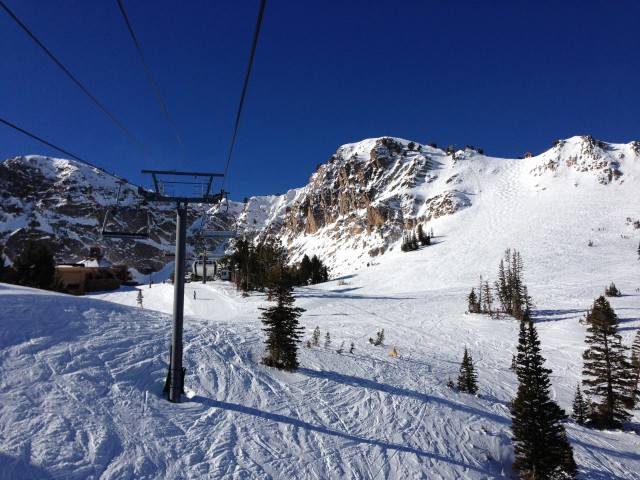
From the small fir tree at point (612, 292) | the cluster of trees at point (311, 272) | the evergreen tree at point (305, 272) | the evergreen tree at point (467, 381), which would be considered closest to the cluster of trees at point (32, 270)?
the evergreen tree at point (467, 381)

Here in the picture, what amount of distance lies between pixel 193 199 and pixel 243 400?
638 cm

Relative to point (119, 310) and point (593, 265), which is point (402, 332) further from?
point (593, 265)

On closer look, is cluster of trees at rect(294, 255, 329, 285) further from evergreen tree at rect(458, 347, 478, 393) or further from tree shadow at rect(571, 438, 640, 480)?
tree shadow at rect(571, 438, 640, 480)

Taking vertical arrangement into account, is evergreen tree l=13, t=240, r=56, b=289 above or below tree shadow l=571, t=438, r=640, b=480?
above

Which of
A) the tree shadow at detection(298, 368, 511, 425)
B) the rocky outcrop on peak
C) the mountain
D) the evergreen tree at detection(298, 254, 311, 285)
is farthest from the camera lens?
the mountain

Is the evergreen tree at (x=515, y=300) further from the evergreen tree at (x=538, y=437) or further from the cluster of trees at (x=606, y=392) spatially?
the evergreen tree at (x=538, y=437)

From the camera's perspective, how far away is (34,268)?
3644 cm

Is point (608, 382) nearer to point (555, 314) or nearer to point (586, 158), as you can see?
→ point (555, 314)

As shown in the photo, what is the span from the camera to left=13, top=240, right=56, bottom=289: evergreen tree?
34987mm

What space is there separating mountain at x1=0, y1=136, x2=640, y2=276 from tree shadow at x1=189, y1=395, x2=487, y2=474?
234 feet

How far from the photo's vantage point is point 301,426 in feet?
32.9

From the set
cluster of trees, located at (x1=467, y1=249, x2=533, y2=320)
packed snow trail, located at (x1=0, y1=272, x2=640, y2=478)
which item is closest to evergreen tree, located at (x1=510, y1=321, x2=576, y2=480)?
packed snow trail, located at (x1=0, y1=272, x2=640, y2=478)

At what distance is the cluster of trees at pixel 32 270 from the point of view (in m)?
35.1

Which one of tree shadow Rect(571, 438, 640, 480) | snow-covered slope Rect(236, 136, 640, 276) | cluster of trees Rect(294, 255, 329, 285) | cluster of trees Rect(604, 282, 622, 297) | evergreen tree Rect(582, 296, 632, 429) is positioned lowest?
tree shadow Rect(571, 438, 640, 480)
